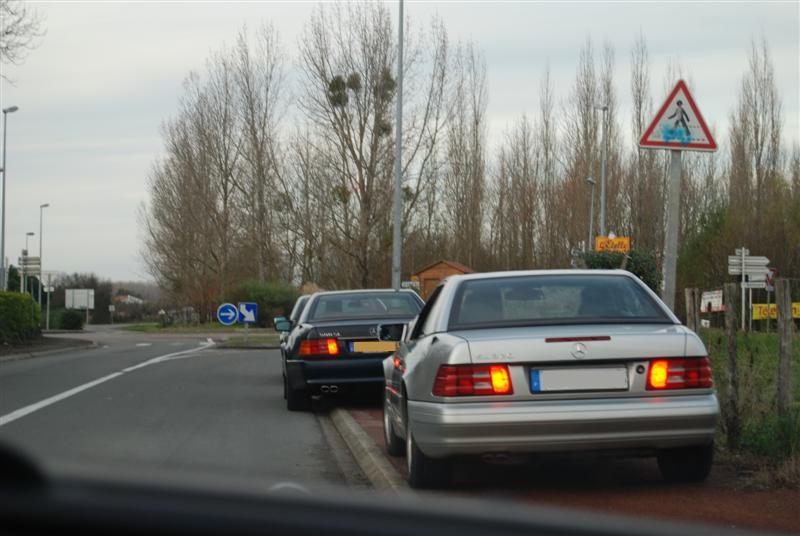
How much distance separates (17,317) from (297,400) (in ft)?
63.6

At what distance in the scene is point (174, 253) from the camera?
69688mm

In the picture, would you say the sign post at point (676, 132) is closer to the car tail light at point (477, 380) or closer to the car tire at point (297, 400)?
the car tail light at point (477, 380)

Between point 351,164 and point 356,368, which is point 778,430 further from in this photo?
point 351,164

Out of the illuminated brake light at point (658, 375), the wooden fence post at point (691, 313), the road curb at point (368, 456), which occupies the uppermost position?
the wooden fence post at point (691, 313)

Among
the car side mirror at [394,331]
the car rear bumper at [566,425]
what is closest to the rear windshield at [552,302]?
the car rear bumper at [566,425]

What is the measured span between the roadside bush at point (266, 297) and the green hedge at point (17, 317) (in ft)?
80.7

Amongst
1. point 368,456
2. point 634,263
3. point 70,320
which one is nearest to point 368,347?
point 368,456

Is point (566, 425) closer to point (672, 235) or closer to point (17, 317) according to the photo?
point (672, 235)

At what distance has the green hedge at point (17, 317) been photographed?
29.9 meters

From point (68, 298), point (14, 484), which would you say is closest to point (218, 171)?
point (68, 298)

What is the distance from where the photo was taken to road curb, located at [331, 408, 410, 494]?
776 cm

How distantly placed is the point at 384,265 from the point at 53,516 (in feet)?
163

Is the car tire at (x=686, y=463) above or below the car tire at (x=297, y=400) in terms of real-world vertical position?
above

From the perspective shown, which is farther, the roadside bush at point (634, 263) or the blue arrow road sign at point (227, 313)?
the blue arrow road sign at point (227, 313)
